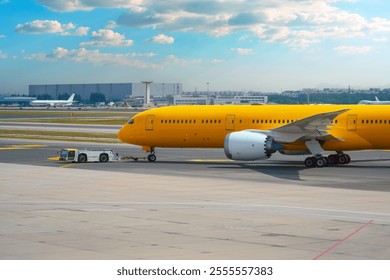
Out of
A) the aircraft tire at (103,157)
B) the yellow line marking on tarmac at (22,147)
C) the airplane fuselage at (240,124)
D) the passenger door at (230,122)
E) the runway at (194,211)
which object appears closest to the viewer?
the runway at (194,211)

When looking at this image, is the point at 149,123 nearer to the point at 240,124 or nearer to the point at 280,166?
the point at 240,124

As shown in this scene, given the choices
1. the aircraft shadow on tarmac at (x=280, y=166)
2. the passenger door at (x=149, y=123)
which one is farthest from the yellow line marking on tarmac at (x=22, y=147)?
the aircraft shadow on tarmac at (x=280, y=166)

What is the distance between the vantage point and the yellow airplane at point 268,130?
41.9m

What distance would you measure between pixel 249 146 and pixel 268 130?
2900mm

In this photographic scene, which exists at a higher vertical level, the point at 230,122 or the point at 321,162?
the point at 230,122

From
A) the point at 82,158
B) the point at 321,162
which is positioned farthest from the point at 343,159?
the point at 82,158

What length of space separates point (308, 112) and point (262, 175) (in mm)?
8335

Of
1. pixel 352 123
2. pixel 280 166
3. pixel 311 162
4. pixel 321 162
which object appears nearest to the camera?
pixel 321 162

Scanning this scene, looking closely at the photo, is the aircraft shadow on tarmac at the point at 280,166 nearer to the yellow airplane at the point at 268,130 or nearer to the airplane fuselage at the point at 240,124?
the yellow airplane at the point at 268,130

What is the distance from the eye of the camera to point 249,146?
1639 inches

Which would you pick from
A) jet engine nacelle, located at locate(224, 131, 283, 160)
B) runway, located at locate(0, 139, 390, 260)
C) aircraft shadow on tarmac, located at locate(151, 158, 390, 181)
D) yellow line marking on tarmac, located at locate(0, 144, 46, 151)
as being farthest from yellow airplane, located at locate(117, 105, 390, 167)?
yellow line marking on tarmac, located at locate(0, 144, 46, 151)

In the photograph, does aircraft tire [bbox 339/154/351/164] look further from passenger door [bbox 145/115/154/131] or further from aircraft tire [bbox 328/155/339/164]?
passenger door [bbox 145/115/154/131]

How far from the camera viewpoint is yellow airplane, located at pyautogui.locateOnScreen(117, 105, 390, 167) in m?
41.9

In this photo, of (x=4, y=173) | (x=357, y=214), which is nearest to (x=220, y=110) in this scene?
(x=4, y=173)
